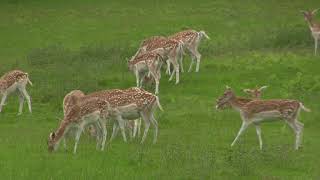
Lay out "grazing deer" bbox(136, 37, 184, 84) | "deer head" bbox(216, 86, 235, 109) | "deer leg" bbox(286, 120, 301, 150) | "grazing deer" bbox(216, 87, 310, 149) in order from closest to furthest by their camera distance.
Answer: "deer leg" bbox(286, 120, 301, 150) → "grazing deer" bbox(216, 87, 310, 149) → "deer head" bbox(216, 86, 235, 109) → "grazing deer" bbox(136, 37, 184, 84)

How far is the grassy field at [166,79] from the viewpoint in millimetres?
15555

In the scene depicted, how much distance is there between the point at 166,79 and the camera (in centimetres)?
2661

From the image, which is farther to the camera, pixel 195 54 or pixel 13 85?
pixel 195 54

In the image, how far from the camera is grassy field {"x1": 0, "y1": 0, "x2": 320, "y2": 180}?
1555cm

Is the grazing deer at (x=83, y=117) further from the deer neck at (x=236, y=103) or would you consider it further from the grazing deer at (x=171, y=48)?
the grazing deer at (x=171, y=48)

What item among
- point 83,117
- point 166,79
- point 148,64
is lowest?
point 166,79

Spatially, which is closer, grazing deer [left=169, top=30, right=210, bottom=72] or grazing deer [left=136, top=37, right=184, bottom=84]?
grazing deer [left=136, top=37, right=184, bottom=84]

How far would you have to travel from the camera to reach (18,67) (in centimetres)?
2997

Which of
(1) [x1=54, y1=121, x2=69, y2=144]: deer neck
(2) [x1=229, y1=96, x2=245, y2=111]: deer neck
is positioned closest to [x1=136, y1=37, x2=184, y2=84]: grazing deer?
(2) [x1=229, y1=96, x2=245, y2=111]: deer neck

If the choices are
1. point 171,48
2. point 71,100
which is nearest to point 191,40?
point 171,48

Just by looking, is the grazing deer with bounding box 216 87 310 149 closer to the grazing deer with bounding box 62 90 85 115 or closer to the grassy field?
the grassy field

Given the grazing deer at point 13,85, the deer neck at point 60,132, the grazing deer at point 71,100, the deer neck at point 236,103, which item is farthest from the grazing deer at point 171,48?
the deer neck at point 60,132

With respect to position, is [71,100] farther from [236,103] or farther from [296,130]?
[296,130]

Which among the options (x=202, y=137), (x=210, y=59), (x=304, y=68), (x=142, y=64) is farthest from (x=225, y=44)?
(x=202, y=137)
